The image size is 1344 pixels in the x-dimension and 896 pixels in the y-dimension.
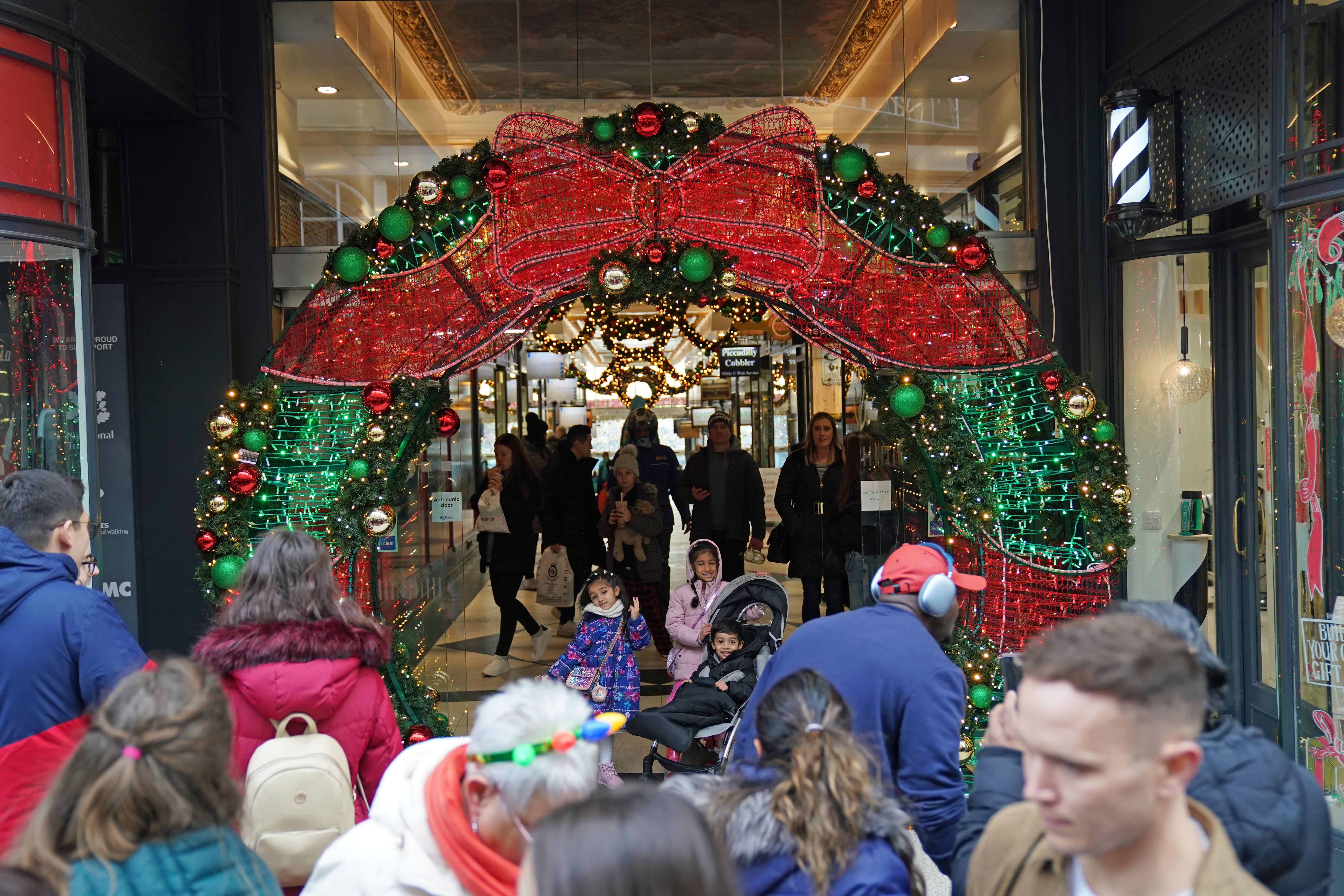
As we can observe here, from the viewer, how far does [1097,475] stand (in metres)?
5.27

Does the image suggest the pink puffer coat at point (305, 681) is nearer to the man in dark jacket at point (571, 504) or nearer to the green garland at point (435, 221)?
the green garland at point (435, 221)

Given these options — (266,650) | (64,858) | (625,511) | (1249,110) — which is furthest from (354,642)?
(625,511)

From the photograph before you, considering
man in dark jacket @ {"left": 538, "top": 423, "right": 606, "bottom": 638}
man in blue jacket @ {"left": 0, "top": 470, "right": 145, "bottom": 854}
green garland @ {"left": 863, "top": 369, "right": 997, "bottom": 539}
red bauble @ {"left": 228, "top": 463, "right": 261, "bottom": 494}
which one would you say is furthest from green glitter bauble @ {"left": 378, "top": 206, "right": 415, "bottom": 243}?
man in dark jacket @ {"left": 538, "top": 423, "right": 606, "bottom": 638}

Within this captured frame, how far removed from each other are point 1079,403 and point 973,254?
2.95 ft

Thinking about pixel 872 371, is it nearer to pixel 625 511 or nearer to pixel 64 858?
pixel 625 511

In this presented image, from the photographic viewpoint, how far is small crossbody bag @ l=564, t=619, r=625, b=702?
552cm

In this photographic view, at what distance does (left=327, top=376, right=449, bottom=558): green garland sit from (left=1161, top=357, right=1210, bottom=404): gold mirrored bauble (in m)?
3.92

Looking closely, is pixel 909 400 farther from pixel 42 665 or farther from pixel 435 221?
pixel 42 665

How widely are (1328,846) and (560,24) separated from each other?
20.3 ft

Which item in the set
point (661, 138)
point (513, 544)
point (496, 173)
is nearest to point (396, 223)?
point (496, 173)

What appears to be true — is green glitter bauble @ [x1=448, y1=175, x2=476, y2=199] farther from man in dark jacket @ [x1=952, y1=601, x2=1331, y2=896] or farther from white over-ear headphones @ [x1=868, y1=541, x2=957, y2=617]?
man in dark jacket @ [x1=952, y1=601, x2=1331, y2=896]

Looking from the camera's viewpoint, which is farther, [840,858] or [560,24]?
[560,24]

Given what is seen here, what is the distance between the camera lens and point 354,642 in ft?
9.82

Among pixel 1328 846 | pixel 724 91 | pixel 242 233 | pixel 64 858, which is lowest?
pixel 1328 846
